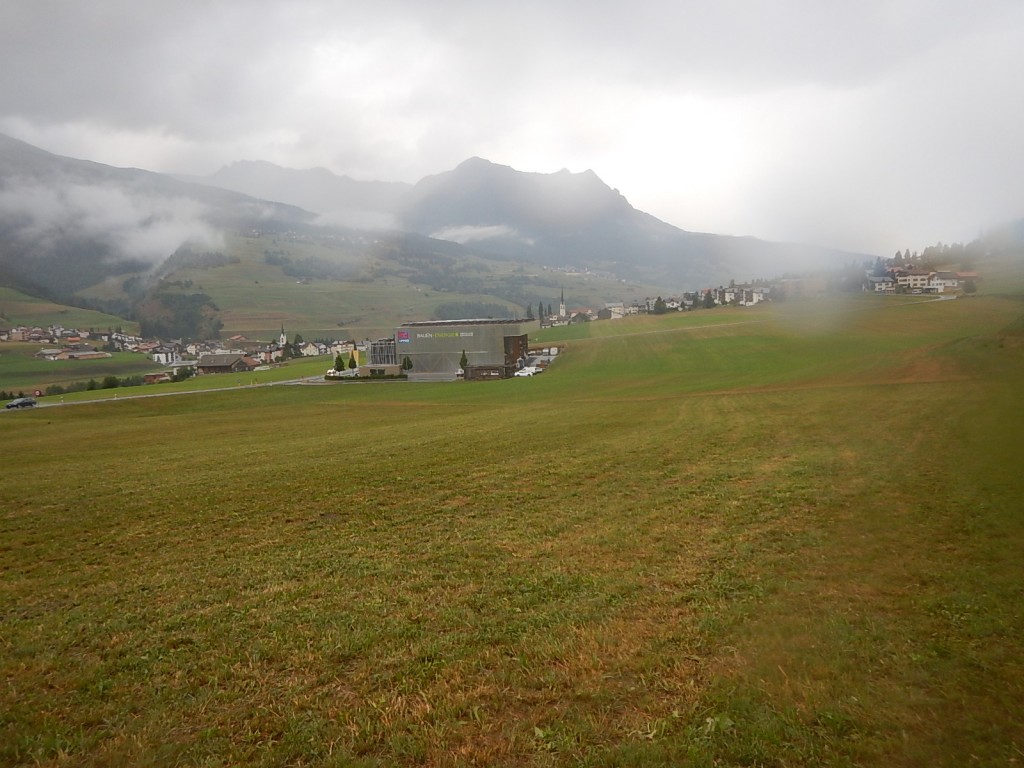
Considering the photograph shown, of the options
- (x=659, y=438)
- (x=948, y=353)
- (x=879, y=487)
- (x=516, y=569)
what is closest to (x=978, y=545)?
(x=879, y=487)

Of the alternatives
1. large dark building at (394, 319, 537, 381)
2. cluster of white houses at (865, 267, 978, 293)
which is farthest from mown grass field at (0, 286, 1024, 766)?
large dark building at (394, 319, 537, 381)

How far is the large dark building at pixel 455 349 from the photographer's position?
306 ft

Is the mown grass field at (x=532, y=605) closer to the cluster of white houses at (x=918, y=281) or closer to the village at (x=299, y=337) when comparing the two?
the village at (x=299, y=337)

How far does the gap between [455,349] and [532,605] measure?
8742 cm

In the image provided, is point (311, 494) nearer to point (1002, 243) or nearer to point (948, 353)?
point (948, 353)

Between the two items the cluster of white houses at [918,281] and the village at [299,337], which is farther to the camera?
the village at [299,337]

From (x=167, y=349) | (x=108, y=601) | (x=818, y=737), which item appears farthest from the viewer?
(x=167, y=349)

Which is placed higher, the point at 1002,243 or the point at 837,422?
the point at 1002,243

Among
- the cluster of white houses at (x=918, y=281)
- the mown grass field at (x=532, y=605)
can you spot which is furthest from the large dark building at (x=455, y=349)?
the mown grass field at (x=532, y=605)

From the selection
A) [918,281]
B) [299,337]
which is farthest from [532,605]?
[299,337]

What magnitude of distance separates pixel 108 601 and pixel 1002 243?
75.3 m

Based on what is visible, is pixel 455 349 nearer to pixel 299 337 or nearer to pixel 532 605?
pixel 532 605

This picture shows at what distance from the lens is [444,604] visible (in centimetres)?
815

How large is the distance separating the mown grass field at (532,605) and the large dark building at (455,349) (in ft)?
235
